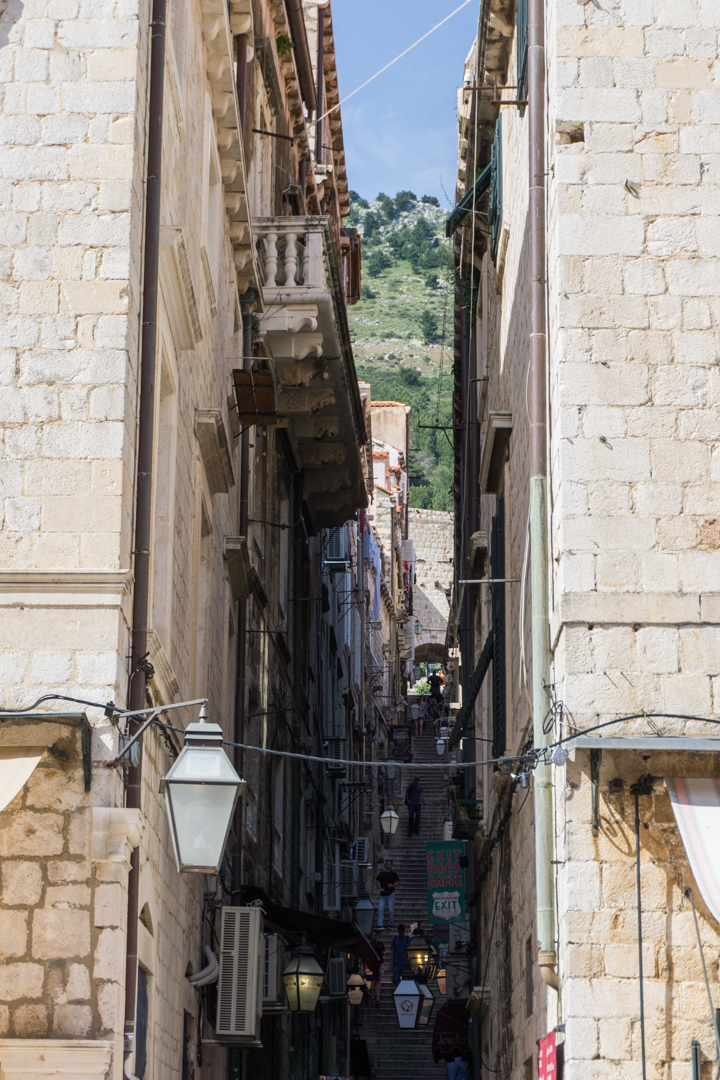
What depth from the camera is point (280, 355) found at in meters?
18.1

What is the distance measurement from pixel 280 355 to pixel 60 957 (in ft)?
36.9

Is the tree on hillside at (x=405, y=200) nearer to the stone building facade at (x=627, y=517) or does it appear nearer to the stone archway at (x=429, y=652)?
the stone archway at (x=429, y=652)

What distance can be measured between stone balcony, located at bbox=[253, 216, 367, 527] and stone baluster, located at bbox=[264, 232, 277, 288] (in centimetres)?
1

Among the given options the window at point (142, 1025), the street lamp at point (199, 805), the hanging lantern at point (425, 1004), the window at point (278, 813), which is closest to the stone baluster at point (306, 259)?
the window at point (278, 813)

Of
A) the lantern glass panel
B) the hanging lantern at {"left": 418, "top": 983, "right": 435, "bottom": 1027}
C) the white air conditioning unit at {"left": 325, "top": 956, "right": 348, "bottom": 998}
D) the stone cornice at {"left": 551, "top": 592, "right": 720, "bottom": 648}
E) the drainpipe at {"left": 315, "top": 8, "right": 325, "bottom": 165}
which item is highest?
the drainpipe at {"left": 315, "top": 8, "right": 325, "bottom": 165}

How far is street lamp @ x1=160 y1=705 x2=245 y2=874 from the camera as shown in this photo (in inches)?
289

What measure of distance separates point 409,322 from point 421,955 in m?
121

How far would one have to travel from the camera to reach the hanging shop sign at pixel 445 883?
20.5 meters

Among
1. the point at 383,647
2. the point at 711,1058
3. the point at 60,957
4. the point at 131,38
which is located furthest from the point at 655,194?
the point at 383,647

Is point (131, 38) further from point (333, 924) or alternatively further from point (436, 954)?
point (436, 954)

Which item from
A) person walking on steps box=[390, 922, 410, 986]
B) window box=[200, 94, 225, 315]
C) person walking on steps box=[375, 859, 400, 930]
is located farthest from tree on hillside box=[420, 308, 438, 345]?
window box=[200, 94, 225, 315]

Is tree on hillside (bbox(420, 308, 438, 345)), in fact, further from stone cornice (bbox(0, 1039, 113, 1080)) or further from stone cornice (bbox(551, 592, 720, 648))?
stone cornice (bbox(0, 1039, 113, 1080))

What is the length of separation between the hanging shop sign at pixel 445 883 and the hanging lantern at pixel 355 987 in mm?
5958

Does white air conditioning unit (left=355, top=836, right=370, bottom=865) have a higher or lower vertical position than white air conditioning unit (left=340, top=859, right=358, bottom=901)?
higher
